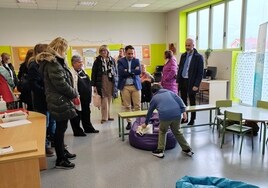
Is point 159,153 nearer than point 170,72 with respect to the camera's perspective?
Yes

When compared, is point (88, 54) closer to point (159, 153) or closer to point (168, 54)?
point (168, 54)

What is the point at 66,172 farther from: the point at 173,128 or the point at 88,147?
the point at 173,128

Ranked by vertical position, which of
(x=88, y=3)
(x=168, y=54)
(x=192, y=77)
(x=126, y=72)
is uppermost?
(x=88, y=3)


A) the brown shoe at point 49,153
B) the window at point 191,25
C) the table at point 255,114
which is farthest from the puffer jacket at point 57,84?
the window at point 191,25

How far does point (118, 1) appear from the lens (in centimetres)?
738

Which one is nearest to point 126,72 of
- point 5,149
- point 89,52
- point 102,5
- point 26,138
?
point 26,138

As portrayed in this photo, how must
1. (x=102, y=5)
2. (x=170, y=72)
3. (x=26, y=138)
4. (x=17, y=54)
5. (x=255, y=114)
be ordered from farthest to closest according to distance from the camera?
(x=17, y=54), (x=102, y=5), (x=170, y=72), (x=255, y=114), (x=26, y=138)

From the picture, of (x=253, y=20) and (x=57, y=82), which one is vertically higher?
(x=253, y=20)

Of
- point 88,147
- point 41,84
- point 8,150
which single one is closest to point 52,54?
point 41,84

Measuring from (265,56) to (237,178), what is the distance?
11.4 ft

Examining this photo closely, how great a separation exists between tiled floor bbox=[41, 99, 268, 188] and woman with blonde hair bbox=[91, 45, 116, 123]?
113 cm

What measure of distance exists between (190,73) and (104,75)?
1.59m

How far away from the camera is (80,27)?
8.74m

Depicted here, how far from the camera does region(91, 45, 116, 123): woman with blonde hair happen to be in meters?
4.64
